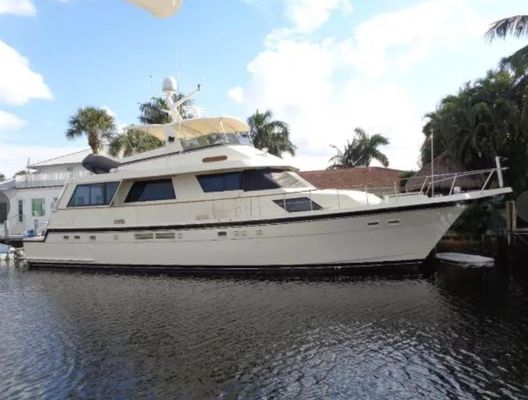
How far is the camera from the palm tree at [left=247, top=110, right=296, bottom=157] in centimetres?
3953

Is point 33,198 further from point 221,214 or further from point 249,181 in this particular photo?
point 249,181

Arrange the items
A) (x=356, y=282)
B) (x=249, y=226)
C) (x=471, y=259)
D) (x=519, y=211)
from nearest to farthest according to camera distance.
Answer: (x=356, y=282) → (x=249, y=226) → (x=471, y=259) → (x=519, y=211)

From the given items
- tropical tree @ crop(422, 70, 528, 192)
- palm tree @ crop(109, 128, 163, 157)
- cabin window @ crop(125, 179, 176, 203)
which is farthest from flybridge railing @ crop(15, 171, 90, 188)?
tropical tree @ crop(422, 70, 528, 192)

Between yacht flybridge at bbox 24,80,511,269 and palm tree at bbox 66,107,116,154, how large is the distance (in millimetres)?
14106

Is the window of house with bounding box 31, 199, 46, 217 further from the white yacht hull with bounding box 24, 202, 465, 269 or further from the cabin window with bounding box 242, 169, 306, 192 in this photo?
the cabin window with bounding box 242, 169, 306, 192

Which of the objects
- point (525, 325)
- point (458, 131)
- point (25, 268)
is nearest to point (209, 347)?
point (525, 325)

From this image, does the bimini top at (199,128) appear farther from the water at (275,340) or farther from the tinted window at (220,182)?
the water at (275,340)

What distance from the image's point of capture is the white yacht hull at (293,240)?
14516 mm

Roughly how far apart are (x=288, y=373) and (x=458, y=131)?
1856 cm

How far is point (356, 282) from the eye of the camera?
45.8 ft

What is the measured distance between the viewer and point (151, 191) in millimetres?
17875

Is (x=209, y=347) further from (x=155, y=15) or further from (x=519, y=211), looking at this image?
(x=519, y=211)

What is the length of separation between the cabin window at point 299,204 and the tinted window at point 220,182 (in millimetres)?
1804

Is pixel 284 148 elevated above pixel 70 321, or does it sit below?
above
